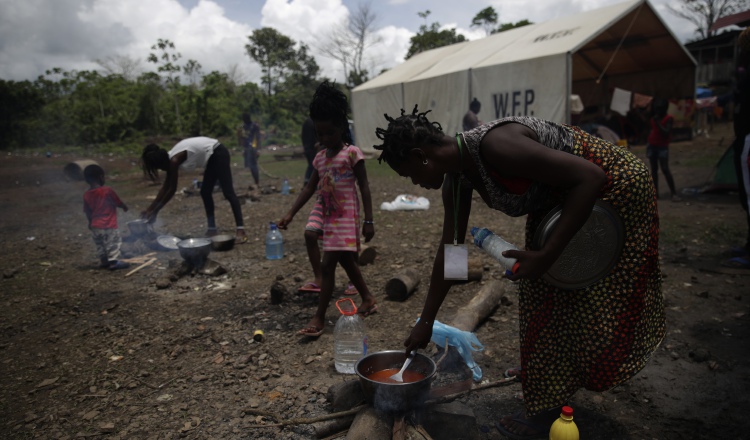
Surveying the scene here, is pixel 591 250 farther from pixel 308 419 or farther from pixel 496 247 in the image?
pixel 308 419

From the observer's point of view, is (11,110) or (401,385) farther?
(11,110)

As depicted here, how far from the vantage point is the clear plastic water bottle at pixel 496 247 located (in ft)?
5.71

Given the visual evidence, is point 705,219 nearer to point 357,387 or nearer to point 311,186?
point 311,186

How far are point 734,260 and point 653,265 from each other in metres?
3.67

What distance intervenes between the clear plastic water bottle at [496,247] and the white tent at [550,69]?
10.4 metres

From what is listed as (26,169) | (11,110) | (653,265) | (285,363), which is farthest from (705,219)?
(11,110)

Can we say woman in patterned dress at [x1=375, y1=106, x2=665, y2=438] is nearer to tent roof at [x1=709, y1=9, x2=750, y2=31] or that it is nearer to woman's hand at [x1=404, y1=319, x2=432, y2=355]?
woman's hand at [x1=404, y1=319, x2=432, y2=355]

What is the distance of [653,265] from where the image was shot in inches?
80.9

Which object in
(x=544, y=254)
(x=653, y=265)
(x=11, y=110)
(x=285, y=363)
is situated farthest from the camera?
(x=11, y=110)

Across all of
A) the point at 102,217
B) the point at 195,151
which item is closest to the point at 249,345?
the point at 102,217

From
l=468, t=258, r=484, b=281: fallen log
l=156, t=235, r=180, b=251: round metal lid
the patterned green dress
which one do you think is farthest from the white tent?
the patterned green dress

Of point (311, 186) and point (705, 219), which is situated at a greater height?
point (311, 186)

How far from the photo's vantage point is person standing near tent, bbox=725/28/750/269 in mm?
4258

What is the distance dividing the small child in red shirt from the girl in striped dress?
327 cm
